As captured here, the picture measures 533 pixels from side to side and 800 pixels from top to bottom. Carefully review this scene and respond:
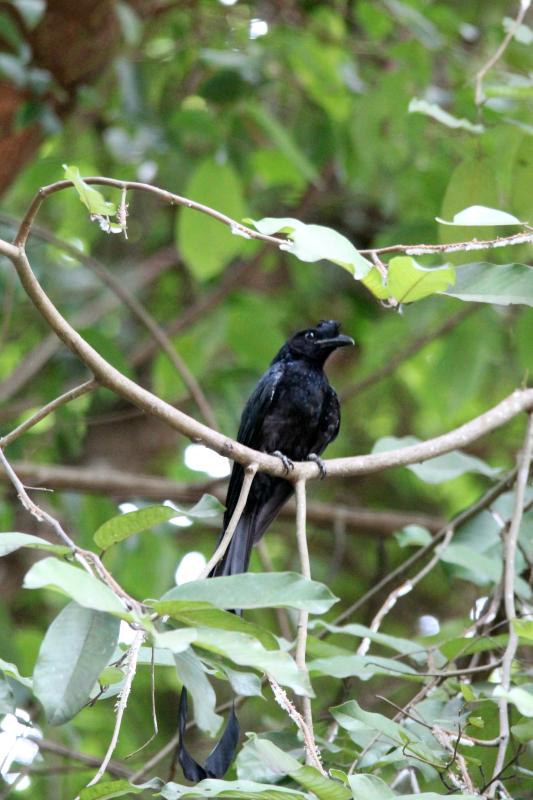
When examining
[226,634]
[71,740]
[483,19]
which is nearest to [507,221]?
[226,634]

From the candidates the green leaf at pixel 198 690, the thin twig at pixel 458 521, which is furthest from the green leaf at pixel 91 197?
the thin twig at pixel 458 521

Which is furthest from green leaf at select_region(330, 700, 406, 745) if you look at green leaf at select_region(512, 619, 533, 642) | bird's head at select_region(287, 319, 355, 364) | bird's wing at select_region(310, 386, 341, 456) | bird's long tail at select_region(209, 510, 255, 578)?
bird's head at select_region(287, 319, 355, 364)

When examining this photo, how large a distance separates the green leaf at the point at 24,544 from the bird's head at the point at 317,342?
6.99 feet

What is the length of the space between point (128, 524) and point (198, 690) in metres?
0.26

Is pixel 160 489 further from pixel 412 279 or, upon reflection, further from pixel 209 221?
pixel 412 279

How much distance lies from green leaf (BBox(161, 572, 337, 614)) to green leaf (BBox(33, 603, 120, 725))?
11 cm

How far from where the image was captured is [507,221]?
173 centimetres

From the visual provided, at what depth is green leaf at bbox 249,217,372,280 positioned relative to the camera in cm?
165

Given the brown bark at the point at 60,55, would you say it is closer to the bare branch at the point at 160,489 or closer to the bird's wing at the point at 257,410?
the bare branch at the point at 160,489

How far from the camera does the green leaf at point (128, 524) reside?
164 cm

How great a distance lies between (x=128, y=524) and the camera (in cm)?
165

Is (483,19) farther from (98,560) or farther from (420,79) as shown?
(98,560)

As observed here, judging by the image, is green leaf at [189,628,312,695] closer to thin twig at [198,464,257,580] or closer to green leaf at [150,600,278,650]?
green leaf at [150,600,278,650]

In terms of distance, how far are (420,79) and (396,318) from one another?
0.90m
